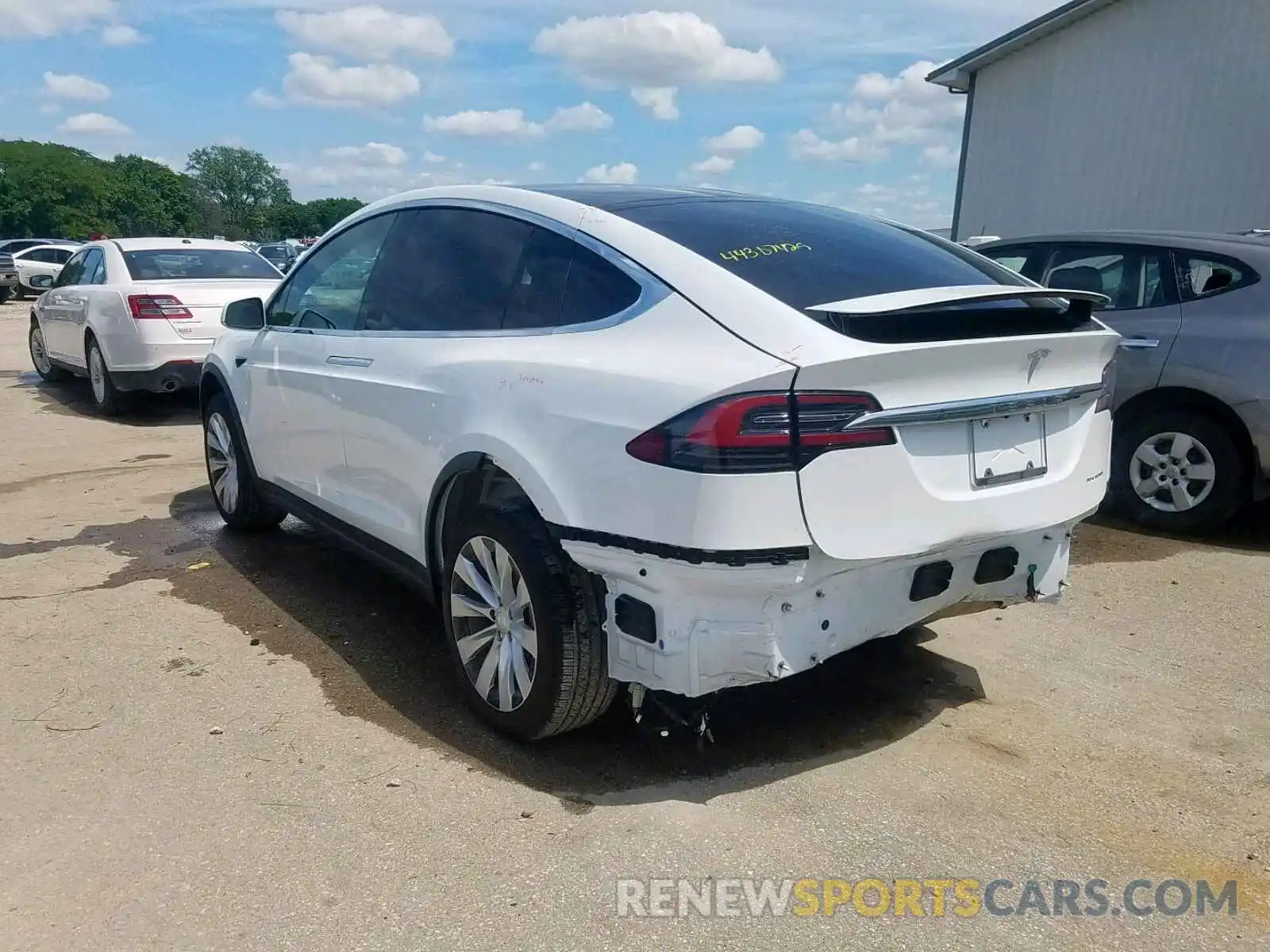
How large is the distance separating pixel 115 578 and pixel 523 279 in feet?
9.74

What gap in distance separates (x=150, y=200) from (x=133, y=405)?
341 ft

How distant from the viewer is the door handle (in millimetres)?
4043

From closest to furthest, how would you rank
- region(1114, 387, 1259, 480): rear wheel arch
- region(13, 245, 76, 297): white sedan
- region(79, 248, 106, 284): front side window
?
region(1114, 387, 1259, 480): rear wheel arch
region(79, 248, 106, 284): front side window
region(13, 245, 76, 297): white sedan

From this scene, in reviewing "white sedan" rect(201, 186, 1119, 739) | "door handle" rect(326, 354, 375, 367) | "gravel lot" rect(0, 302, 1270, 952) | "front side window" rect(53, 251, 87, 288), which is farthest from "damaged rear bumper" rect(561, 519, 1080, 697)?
"front side window" rect(53, 251, 87, 288)

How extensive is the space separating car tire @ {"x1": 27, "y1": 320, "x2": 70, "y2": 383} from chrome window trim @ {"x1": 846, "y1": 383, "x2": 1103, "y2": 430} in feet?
37.9

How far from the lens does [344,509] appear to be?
4.36 m

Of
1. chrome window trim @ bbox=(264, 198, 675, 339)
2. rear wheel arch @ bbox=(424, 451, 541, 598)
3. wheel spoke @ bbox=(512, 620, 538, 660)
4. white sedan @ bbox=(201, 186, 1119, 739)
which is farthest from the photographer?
rear wheel arch @ bbox=(424, 451, 541, 598)

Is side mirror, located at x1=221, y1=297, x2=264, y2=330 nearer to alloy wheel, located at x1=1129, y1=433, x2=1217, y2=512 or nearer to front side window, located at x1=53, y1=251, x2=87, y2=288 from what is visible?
alloy wheel, located at x1=1129, y1=433, x2=1217, y2=512

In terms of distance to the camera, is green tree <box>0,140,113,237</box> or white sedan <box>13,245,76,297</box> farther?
green tree <box>0,140,113,237</box>

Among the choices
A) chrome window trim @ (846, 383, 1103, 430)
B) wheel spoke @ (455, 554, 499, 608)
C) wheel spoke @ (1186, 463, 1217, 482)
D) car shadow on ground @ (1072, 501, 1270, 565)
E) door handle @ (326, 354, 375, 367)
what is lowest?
Result: car shadow on ground @ (1072, 501, 1270, 565)

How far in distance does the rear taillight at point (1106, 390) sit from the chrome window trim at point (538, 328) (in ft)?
4.86

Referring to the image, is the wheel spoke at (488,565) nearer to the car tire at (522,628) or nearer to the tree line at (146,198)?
the car tire at (522,628)

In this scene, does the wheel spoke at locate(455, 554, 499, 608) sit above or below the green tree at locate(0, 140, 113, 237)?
below

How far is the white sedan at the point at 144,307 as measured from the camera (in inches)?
360
